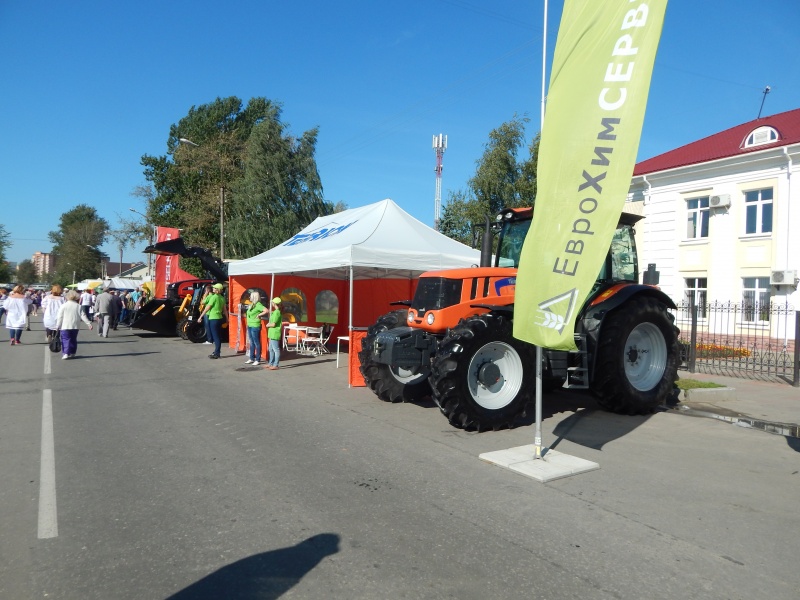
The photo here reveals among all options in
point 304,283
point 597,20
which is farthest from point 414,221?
point 597,20

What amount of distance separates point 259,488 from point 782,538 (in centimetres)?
383

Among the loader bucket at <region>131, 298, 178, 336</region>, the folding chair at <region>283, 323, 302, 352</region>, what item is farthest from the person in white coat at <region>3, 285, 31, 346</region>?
the folding chair at <region>283, 323, 302, 352</region>

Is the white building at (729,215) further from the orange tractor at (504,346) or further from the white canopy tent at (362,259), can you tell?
the orange tractor at (504,346)

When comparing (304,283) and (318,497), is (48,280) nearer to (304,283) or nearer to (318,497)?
(304,283)

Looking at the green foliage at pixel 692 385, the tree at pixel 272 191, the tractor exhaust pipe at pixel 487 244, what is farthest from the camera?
the tree at pixel 272 191

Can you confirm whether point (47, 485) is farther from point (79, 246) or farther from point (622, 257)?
point (79, 246)

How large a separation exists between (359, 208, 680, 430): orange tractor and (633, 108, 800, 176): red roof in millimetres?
14971

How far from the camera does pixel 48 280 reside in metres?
106

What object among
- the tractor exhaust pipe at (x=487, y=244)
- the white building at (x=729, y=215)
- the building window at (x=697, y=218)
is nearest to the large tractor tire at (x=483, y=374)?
the tractor exhaust pipe at (x=487, y=244)

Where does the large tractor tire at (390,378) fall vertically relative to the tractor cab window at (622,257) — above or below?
below

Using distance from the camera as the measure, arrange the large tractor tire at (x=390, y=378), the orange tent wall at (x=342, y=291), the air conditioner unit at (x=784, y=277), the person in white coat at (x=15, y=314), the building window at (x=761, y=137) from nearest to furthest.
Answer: the large tractor tire at (x=390, y=378) → the orange tent wall at (x=342, y=291) → the person in white coat at (x=15, y=314) → the air conditioner unit at (x=784, y=277) → the building window at (x=761, y=137)

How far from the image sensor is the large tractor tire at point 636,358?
733 cm

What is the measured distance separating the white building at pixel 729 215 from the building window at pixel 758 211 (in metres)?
0.03

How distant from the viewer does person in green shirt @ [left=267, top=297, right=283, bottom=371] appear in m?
11.9
